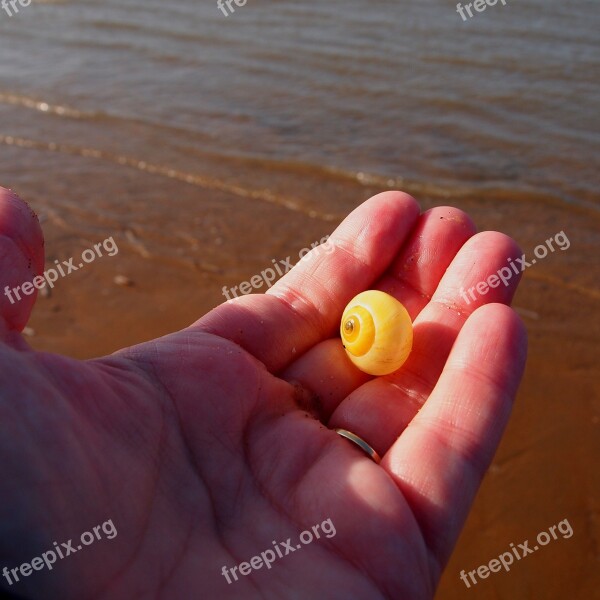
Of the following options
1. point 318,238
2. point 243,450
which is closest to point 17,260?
point 243,450

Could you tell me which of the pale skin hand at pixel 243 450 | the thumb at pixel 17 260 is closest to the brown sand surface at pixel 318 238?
the pale skin hand at pixel 243 450

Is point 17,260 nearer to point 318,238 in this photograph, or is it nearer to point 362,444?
point 362,444

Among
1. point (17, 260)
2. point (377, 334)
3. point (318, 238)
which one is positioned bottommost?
point (318, 238)

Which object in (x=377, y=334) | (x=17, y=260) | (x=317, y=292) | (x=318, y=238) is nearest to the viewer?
(x=17, y=260)

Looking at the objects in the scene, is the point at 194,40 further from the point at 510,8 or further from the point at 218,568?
the point at 218,568

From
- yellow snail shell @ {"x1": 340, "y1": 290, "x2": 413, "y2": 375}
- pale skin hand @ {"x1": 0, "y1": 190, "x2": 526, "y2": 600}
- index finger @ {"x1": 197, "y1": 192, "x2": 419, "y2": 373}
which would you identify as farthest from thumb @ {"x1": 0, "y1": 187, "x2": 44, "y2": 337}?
yellow snail shell @ {"x1": 340, "y1": 290, "x2": 413, "y2": 375}

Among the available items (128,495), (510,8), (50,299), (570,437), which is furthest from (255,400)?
(510,8)
